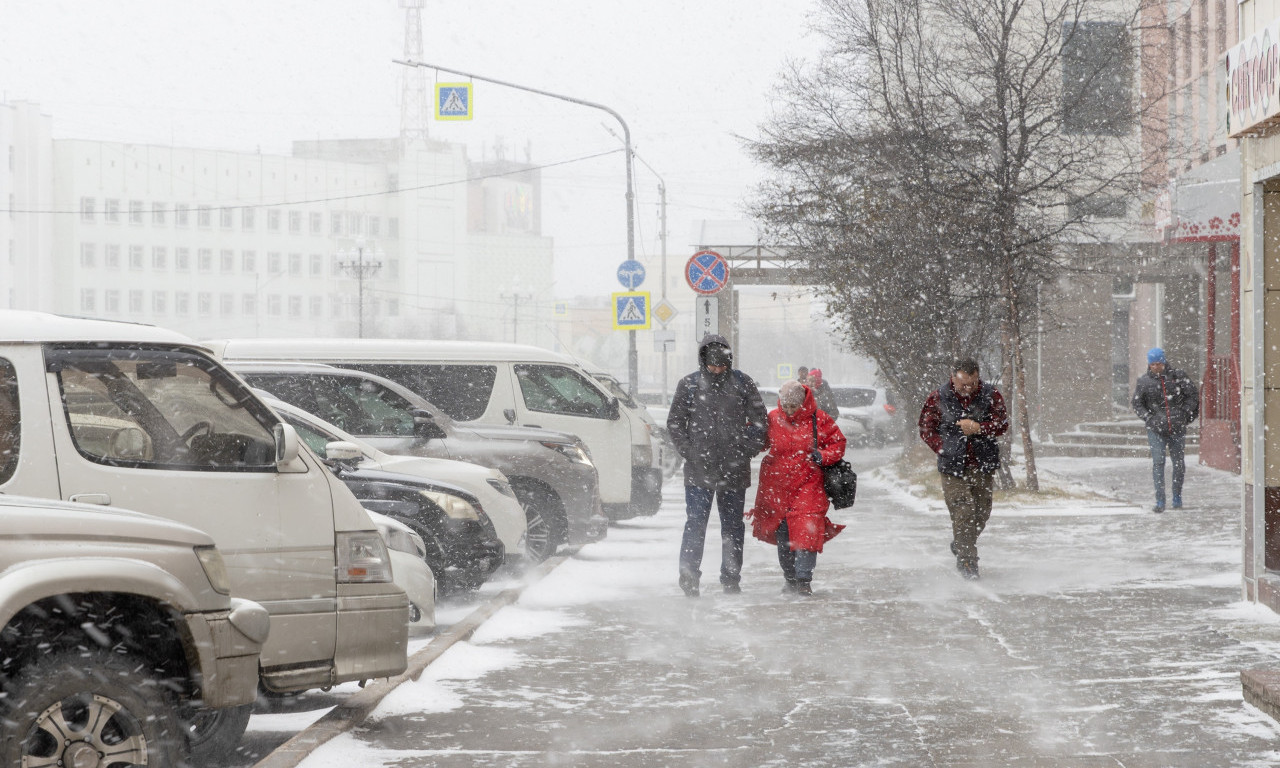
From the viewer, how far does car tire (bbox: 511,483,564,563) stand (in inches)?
491

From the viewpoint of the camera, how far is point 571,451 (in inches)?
500

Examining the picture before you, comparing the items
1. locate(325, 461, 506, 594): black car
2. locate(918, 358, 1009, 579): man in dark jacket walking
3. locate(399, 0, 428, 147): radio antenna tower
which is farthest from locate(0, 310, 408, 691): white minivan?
locate(399, 0, 428, 147): radio antenna tower

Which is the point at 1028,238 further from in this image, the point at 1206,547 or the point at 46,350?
the point at 46,350

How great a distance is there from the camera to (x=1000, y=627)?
29.8ft

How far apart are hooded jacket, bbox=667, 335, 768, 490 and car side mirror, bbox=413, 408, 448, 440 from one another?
1842 millimetres

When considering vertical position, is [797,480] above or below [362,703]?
above

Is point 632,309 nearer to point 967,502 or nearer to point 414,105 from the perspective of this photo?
point 967,502

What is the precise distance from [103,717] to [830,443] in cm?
687

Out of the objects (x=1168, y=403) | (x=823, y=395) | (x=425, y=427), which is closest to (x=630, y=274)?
(x=823, y=395)

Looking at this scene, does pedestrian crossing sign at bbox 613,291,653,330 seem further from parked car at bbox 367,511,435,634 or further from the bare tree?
parked car at bbox 367,511,435,634

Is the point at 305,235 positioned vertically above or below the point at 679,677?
above

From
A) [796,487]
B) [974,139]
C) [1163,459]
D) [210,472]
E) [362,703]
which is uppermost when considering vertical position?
[974,139]


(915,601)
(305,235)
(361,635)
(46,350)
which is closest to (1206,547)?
(915,601)

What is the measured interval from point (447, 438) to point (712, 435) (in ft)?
7.84
